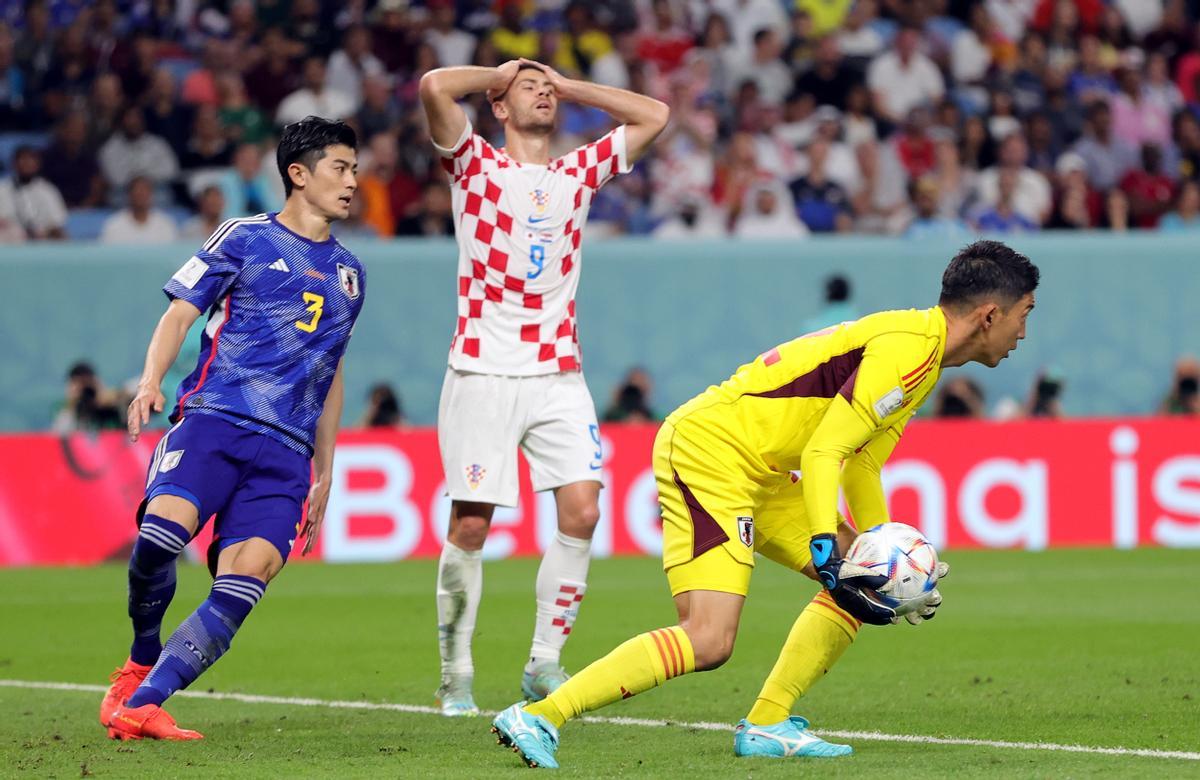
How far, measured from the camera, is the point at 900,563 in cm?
575

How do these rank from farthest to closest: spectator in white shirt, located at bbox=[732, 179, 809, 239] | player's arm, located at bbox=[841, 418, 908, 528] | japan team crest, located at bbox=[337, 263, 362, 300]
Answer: spectator in white shirt, located at bbox=[732, 179, 809, 239] → japan team crest, located at bbox=[337, 263, 362, 300] → player's arm, located at bbox=[841, 418, 908, 528]

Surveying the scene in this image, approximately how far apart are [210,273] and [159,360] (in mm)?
428

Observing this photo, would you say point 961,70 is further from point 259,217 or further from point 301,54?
point 259,217

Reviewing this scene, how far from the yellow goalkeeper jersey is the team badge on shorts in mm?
173

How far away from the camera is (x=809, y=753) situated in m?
6.06

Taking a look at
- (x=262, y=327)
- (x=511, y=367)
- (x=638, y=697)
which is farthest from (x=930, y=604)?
(x=262, y=327)

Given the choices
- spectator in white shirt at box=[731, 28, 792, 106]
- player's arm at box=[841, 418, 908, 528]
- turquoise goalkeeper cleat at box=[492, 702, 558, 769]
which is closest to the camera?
turquoise goalkeeper cleat at box=[492, 702, 558, 769]

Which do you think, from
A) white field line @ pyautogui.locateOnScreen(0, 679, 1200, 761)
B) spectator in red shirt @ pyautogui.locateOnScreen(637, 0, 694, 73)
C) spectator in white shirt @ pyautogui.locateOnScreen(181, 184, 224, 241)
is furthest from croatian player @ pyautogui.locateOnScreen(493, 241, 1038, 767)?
spectator in red shirt @ pyautogui.locateOnScreen(637, 0, 694, 73)

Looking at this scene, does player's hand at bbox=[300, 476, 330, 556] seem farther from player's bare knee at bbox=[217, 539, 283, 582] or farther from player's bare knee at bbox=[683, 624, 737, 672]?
player's bare knee at bbox=[683, 624, 737, 672]

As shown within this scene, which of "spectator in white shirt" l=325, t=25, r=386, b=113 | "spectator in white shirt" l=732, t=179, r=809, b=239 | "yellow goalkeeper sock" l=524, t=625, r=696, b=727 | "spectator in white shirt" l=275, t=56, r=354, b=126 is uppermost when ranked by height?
"spectator in white shirt" l=325, t=25, r=386, b=113

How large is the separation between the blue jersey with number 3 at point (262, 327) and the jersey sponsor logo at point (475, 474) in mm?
878

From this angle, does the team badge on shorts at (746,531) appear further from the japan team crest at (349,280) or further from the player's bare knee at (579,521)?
the japan team crest at (349,280)

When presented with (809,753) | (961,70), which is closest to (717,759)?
(809,753)

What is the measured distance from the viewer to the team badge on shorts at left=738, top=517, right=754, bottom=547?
6000 millimetres
